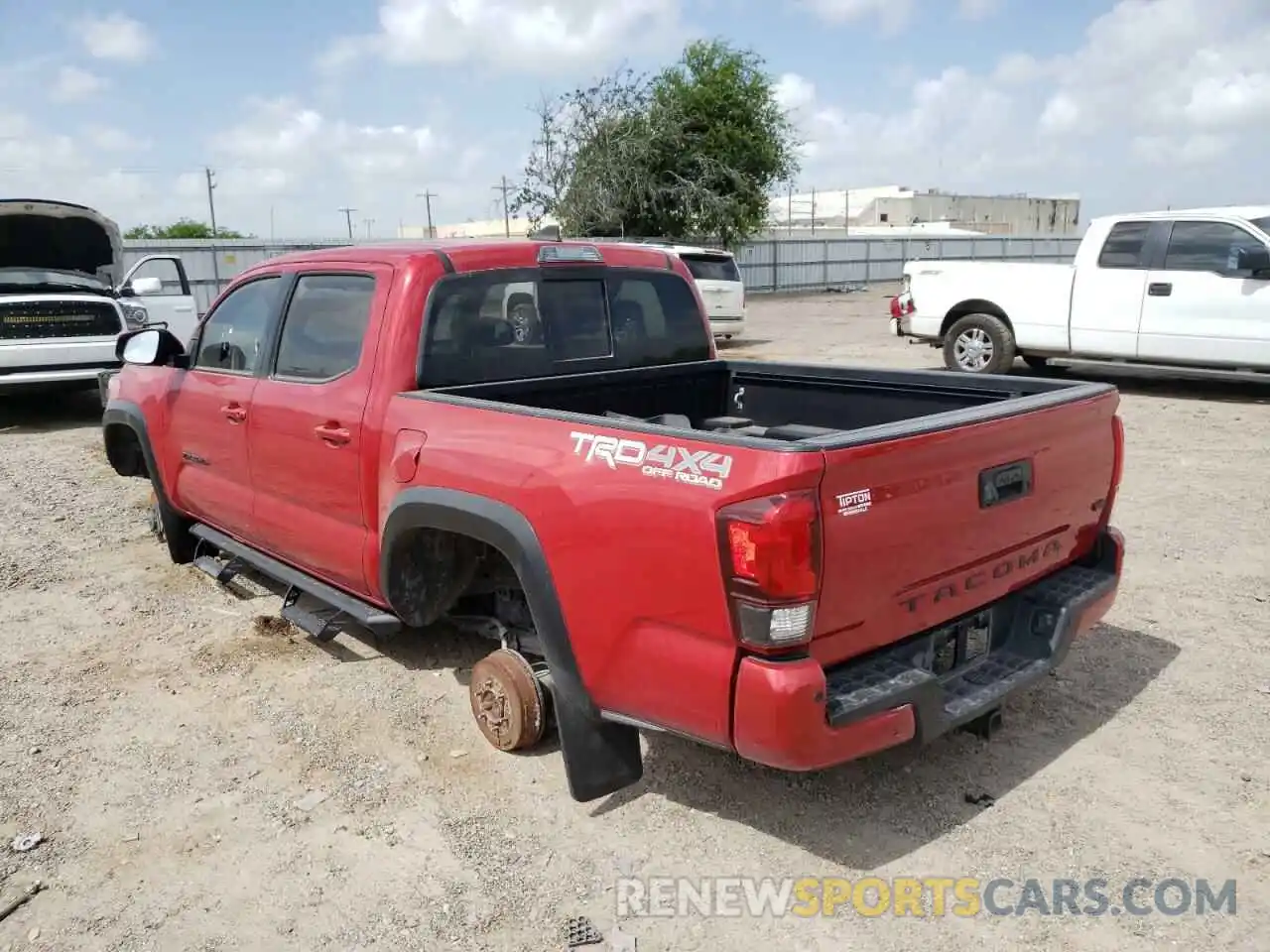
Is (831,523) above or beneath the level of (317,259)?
beneath

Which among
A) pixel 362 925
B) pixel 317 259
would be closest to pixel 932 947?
pixel 362 925

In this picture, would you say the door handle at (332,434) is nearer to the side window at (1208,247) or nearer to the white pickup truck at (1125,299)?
the white pickup truck at (1125,299)

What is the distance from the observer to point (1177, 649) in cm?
452

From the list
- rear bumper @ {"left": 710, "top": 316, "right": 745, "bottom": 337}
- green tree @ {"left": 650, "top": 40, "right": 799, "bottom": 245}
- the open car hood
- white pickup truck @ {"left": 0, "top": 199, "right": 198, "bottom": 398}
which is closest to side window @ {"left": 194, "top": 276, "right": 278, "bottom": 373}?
white pickup truck @ {"left": 0, "top": 199, "right": 198, "bottom": 398}

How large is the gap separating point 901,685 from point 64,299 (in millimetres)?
10407

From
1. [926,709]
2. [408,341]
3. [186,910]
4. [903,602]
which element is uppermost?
[408,341]

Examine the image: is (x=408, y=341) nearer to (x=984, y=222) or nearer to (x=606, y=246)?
(x=606, y=246)

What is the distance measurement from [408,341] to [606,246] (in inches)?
46.3

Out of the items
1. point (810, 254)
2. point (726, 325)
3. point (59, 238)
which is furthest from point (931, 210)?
point (59, 238)

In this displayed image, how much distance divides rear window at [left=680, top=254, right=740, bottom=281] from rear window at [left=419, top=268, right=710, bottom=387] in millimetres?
11335

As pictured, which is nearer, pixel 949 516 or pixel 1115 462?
pixel 949 516

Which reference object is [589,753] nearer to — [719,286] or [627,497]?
[627,497]

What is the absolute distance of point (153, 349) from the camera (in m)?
5.11

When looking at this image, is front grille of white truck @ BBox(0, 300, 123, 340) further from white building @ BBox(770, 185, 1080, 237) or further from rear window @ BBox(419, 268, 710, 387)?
white building @ BBox(770, 185, 1080, 237)
